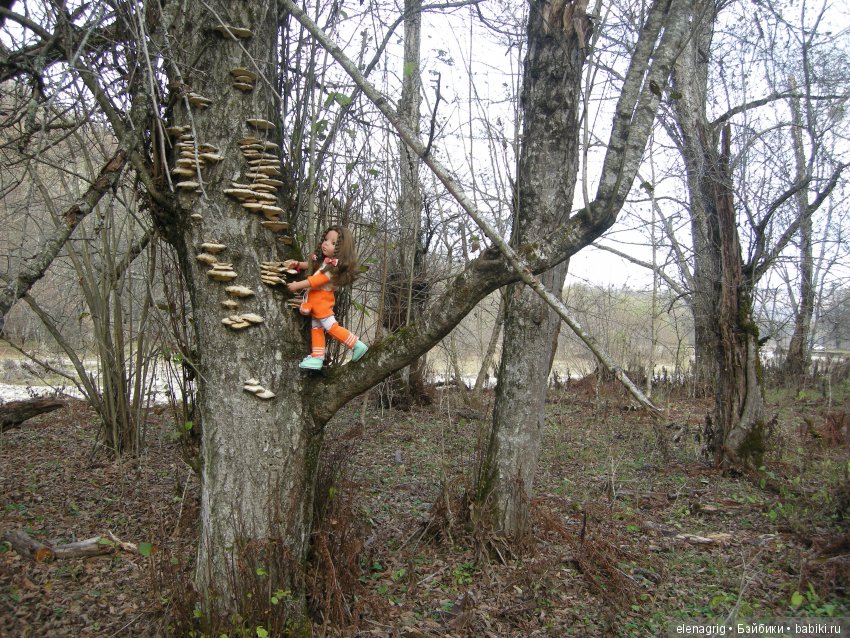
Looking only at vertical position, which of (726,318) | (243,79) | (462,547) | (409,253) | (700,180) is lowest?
(462,547)

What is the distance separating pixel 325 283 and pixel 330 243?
0.24m

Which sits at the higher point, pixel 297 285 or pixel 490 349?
pixel 490 349

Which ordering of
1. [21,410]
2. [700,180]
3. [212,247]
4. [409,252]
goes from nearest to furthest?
1. [212,247]
2. [21,410]
3. [700,180]
4. [409,252]

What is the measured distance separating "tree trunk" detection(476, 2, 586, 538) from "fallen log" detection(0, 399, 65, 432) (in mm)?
5494

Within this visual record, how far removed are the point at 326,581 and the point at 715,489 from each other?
15.2ft

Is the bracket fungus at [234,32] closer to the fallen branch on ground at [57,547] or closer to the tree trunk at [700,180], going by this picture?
the fallen branch on ground at [57,547]

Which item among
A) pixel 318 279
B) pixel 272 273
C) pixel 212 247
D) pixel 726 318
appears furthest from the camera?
pixel 726 318

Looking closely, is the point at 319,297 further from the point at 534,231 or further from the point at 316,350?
the point at 534,231

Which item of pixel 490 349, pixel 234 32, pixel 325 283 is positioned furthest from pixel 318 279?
pixel 490 349

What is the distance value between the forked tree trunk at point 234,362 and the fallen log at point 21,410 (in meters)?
4.91

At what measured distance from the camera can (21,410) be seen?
21.4 ft

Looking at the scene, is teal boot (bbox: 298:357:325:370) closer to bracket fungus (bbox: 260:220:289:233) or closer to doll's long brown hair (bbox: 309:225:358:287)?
doll's long brown hair (bbox: 309:225:358:287)

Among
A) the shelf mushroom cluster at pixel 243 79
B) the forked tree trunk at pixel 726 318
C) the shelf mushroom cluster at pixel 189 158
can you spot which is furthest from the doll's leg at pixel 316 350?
the forked tree trunk at pixel 726 318

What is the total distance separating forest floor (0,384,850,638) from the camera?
11.0ft
